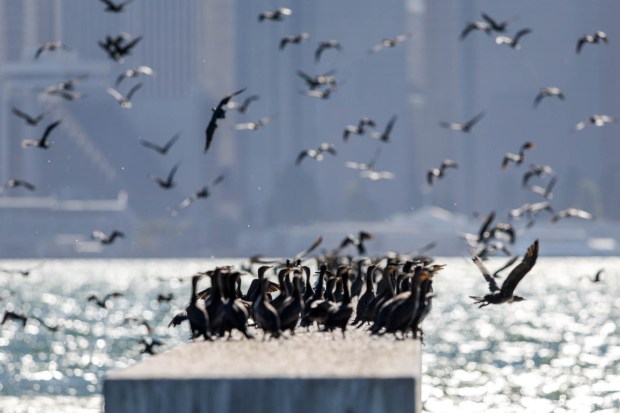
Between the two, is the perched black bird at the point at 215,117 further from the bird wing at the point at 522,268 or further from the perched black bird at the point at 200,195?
the perched black bird at the point at 200,195

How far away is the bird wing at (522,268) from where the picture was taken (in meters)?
23.9

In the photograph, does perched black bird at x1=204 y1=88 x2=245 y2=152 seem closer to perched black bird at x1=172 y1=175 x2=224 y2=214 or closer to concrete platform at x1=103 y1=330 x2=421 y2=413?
perched black bird at x1=172 y1=175 x2=224 y2=214

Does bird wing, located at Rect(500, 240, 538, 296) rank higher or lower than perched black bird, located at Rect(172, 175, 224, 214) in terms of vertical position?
lower

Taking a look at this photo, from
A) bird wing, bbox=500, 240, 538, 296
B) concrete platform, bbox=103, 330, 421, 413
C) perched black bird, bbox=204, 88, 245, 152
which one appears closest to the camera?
concrete platform, bbox=103, 330, 421, 413

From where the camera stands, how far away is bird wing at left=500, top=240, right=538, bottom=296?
23922mm

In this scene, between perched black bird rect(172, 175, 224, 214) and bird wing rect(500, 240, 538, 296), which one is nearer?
bird wing rect(500, 240, 538, 296)

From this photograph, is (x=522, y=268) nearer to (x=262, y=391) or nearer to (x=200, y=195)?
(x=262, y=391)

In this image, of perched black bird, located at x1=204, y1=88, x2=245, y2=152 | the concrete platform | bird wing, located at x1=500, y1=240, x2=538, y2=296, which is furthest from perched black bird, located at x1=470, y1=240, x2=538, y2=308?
perched black bird, located at x1=204, y1=88, x2=245, y2=152

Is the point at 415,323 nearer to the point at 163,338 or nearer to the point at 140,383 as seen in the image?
the point at 140,383

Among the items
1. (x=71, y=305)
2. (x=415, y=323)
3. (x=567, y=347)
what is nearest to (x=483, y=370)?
(x=567, y=347)

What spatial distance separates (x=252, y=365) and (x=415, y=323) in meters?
4.87

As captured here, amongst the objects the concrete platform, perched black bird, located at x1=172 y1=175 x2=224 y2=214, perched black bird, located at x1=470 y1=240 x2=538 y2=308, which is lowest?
the concrete platform

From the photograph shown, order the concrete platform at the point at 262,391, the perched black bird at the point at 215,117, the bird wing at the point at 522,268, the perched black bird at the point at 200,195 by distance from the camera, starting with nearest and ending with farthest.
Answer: the concrete platform at the point at 262,391 < the bird wing at the point at 522,268 < the perched black bird at the point at 215,117 < the perched black bird at the point at 200,195

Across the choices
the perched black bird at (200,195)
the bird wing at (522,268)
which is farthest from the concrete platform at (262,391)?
the perched black bird at (200,195)
